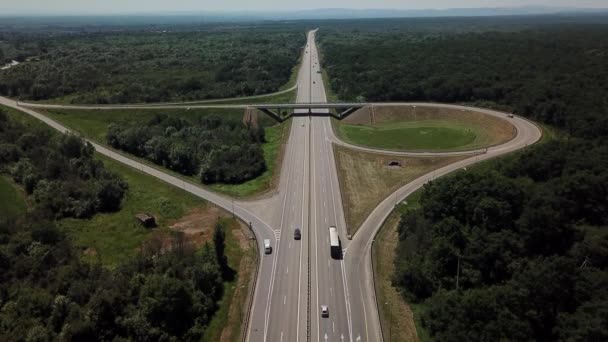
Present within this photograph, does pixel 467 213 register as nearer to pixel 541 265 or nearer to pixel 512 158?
pixel 541 265

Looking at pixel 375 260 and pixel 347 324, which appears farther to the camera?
pixel 375 260

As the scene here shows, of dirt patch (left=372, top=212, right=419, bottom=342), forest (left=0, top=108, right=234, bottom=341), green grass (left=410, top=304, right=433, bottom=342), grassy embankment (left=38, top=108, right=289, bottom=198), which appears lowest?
green grass (left=410, top=304, right=433, bottom=342)

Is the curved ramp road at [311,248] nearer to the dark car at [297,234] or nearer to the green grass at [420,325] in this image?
the dark car at [297,234]

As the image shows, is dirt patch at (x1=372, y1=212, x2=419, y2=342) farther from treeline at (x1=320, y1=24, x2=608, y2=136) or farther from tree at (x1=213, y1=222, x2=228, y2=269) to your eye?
treeline at (x1=320, y1=24, x2=608, y2=136)

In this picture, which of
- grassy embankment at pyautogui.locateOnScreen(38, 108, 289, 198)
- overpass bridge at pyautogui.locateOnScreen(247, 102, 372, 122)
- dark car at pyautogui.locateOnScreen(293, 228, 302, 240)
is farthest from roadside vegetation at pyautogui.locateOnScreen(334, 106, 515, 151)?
dark car at pyautogui.locateOnScreen(293, 228, 302, 240)

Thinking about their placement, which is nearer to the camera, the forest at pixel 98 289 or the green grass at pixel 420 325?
the forest at pixel 98 289

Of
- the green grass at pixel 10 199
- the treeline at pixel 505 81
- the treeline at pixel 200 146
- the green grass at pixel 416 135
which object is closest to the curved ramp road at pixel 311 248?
the treeline at pixel 200 146

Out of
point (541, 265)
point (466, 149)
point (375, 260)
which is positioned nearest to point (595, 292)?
point (541, 265)
